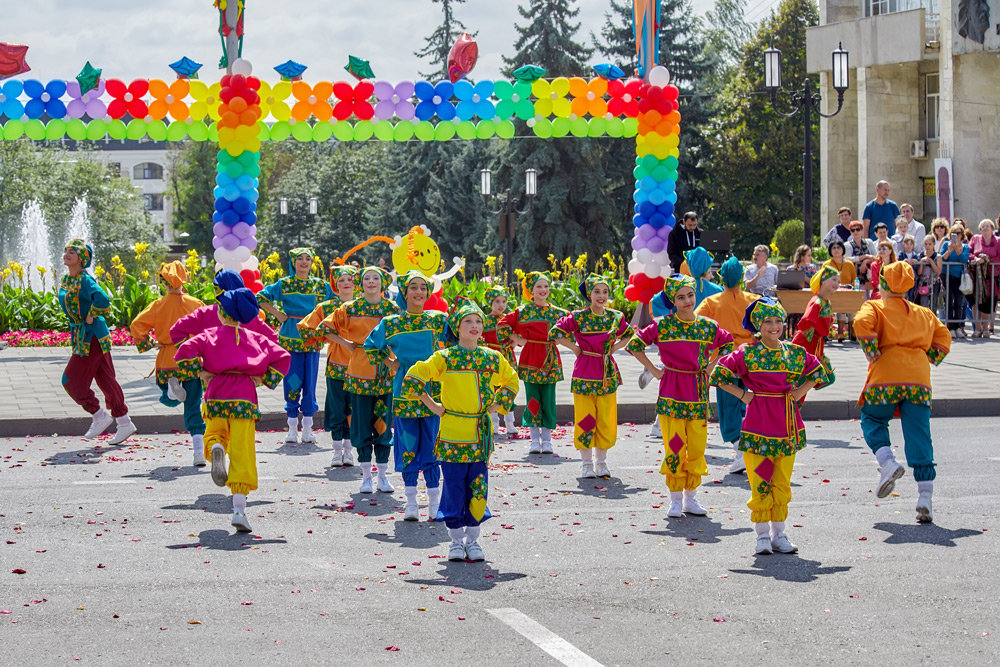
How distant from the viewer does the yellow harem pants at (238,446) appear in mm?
8359

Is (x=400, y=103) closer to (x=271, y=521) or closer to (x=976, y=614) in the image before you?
(x=271, y=521)

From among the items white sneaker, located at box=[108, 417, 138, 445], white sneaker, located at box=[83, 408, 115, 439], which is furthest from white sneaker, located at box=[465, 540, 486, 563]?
white sneaker, located at box=[83, 408, 115, 439]

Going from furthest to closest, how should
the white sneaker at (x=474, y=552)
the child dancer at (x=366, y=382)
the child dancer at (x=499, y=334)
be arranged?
the child dancer at (x=499, y=334) → the child dancer at (x=366, y=382) → the white sneaker at (x=474, y=552)

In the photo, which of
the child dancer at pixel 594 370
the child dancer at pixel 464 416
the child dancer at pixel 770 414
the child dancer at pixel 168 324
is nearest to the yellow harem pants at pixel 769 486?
the child dancer at pixel 770 414

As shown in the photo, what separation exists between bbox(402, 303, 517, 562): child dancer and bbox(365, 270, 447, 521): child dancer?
0.85 m

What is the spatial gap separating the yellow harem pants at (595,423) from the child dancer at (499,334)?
1.63 metres

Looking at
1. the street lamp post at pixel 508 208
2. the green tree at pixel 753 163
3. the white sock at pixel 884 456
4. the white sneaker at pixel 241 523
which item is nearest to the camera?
the white sneaker at pixel 241 523

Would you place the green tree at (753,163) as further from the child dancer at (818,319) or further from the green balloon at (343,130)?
the child dancer at (818,319)

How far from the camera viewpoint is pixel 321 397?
15.0m

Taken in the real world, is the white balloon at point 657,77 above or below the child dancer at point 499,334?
above

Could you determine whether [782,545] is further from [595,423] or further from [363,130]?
[363,130]

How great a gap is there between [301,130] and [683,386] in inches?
398

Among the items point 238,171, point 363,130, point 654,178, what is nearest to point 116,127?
point 238,171

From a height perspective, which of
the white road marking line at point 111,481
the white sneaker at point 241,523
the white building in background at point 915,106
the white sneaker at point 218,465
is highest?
the white building in background at point 915,106
